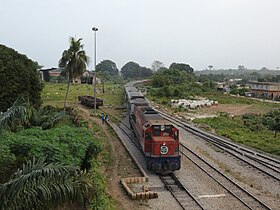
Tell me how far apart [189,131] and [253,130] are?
1006 cm

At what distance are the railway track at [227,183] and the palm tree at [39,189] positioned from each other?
9411 mm

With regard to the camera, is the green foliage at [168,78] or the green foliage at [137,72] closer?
the green foliage at [168,78]

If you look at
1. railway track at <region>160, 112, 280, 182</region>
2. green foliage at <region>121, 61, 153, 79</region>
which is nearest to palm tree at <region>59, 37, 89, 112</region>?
railway track at <region>160, 112, 280, 182</region>

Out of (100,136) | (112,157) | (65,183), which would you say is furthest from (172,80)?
(65,183)

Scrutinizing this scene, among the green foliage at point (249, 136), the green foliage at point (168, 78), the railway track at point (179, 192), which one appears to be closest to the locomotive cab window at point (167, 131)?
the railway track at point (179, 192)

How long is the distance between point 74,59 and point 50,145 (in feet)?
65.3

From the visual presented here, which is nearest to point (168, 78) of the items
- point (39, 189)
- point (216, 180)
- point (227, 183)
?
point (216, 180)

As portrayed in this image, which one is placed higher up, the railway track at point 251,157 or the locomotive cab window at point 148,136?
the locomotive cab window at point 148,136

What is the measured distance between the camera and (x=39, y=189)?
18.1 feet

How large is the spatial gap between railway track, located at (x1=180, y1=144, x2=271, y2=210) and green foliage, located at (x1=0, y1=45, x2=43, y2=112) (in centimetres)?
1241

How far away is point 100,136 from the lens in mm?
26312

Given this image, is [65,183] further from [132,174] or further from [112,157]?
[112,157]

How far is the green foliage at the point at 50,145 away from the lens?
12.5 metres

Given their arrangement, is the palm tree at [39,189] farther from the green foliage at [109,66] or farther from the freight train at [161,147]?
the green foliage at [109,66]
